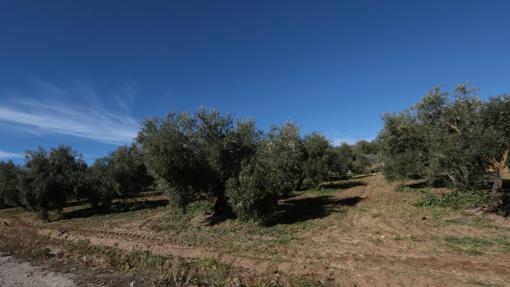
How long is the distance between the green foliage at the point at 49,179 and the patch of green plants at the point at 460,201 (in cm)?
3255

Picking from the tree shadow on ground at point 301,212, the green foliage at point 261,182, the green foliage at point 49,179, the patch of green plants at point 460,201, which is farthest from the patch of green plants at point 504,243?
the green foliage at point 49,179

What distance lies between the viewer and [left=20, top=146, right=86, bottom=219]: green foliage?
26.9m

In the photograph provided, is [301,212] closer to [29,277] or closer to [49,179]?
[29,277]

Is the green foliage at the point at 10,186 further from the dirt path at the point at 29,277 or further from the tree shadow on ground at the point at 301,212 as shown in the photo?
the tree shadow on ground at the point at 301,212

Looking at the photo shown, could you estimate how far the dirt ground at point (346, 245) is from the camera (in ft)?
25.9

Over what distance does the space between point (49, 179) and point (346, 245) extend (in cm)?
2902

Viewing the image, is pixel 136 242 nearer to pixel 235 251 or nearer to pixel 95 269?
pixel 95 269

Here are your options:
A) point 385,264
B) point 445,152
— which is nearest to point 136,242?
point 385,264

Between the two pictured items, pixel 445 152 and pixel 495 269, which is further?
pixel 445 152

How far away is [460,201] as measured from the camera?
1780cm

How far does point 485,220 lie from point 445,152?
3.73 meters

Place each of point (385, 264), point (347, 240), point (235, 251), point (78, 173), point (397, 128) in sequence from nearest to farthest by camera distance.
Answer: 1. point (385, 264)
2. point (235, 251)
3. point (347, 240)
4. point (397, 128)
5. point (78, 173)

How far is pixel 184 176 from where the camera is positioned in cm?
1755

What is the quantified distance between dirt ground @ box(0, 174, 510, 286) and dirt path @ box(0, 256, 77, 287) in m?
1.16
